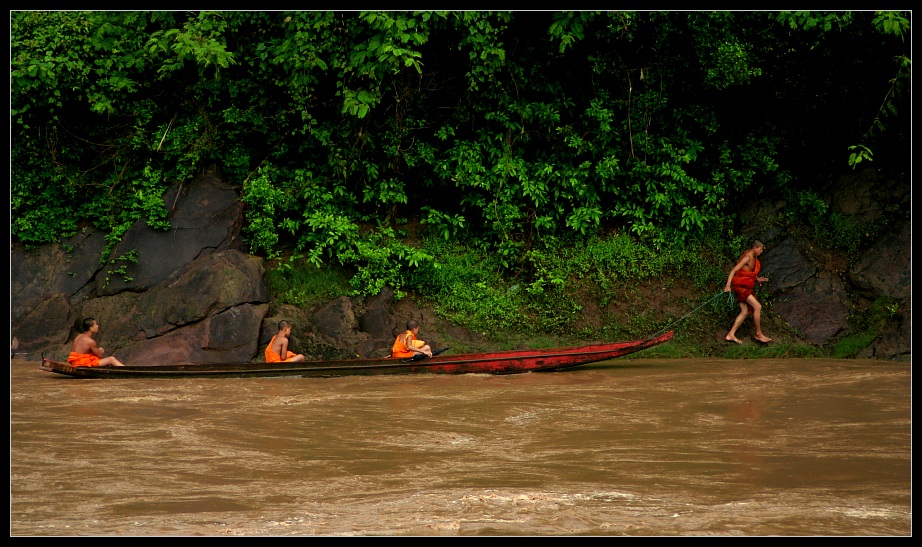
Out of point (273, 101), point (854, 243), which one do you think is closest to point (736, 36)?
point (854, 243)

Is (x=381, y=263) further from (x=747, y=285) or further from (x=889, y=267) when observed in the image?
(x=889, y=267)

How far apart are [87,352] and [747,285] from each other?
839cm

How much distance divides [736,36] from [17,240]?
34.5ft

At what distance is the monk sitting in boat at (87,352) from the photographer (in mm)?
11039

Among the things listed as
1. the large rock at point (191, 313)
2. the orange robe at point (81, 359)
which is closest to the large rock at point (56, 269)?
the large rock at point (191, 313)

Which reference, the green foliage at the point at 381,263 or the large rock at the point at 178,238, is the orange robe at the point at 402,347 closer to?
the green foliage at the point at 381,263

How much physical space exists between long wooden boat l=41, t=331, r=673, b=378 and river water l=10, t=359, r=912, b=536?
0.13m

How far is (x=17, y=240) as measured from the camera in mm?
13430

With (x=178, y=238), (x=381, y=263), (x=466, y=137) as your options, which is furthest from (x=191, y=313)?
(x=466, y=137)

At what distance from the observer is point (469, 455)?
726 centimetres

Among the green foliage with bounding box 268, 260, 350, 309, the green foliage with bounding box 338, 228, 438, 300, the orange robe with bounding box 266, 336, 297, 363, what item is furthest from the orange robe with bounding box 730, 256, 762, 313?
the orange robe with bounding box 266, 336, 297, 363

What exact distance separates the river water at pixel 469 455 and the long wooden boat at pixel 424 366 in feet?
0.43

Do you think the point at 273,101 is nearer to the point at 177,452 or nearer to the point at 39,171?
the point at 39,171

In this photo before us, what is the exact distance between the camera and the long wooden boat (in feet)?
35.0
